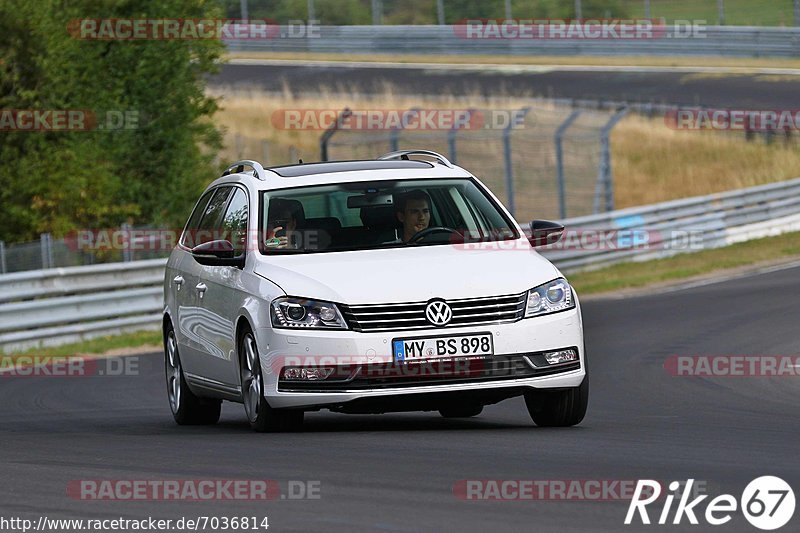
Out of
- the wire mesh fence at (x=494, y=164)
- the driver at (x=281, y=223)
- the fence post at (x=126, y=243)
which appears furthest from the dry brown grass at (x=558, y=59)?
the driver at (x=281, y=223)

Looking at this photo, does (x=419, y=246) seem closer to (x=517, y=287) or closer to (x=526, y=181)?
(x=517, y=287)

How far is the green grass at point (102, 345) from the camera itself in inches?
857

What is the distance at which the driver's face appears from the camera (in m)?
10.7

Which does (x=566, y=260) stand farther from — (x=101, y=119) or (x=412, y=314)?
(x=412, y=314)

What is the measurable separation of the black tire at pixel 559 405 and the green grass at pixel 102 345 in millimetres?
12004

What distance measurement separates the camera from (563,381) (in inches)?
391

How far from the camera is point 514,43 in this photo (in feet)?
177

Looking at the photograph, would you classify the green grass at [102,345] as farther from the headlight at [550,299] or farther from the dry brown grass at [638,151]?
the dry brown grass at [638,151]

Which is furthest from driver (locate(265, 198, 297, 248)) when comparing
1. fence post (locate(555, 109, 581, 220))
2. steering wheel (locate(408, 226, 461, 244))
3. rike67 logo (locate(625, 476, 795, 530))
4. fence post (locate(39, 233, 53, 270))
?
fence post (locate(555, 109, 581, 220))

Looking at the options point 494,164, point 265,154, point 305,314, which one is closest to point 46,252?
point 305,314

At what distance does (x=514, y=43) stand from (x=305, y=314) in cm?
4493

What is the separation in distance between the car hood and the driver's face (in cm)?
34

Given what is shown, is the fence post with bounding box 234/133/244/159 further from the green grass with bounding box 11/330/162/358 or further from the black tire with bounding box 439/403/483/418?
the black tire with bounding box 439/403/483/418

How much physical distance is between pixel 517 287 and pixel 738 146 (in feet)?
103
